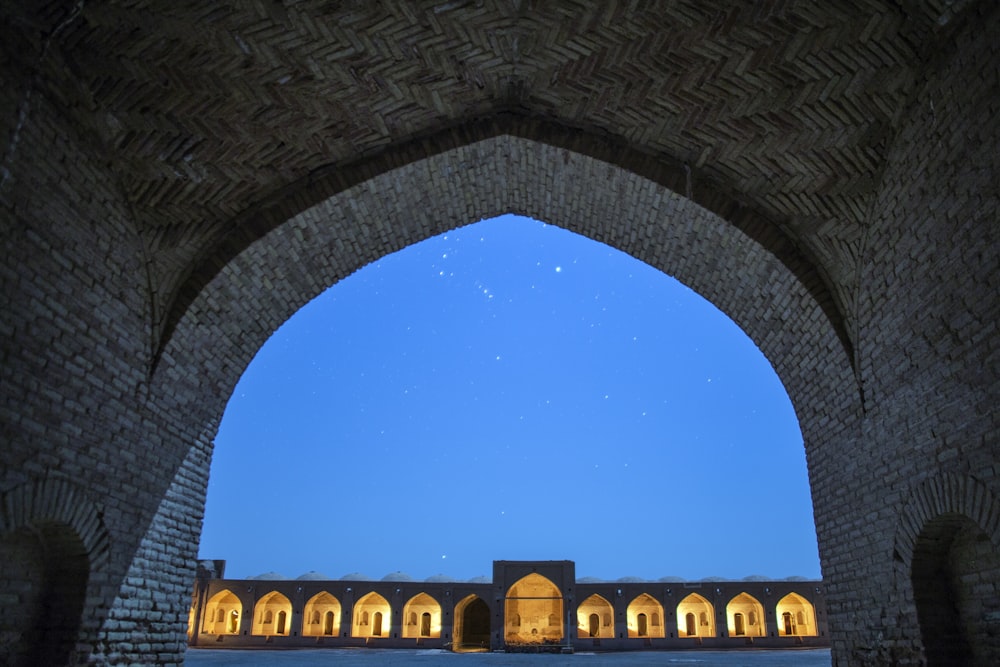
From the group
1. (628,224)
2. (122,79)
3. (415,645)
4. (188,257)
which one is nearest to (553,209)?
(628,224)

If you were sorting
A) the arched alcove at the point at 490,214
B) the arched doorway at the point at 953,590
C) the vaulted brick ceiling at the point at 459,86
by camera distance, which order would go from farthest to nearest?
the arched alcove at the point at 490,214
the vaulted brick ceiling at the point at 459,86
the arched doorway at the point at 953,590

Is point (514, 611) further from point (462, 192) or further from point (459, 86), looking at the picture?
point (459, 86)

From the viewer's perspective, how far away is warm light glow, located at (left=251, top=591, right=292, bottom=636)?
30.4m

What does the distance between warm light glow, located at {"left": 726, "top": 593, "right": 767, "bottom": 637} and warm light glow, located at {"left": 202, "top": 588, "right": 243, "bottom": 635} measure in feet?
66.1

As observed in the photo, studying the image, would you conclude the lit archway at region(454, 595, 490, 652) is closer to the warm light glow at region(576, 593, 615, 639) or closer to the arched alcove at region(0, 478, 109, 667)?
the warm light glow at region(576, 593, 615, 639)

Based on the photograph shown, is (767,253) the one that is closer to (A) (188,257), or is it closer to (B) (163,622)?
(A) (188,257)

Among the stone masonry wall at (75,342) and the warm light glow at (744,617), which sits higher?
the stone masonry wall at (75,342)

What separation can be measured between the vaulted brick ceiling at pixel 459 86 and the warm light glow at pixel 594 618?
28.2 m

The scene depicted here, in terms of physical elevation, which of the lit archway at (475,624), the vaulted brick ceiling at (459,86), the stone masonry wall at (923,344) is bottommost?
the lit archway at (475,624)

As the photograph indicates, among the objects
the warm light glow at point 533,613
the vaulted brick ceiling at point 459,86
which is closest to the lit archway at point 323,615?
the warm light glow at point 533,613

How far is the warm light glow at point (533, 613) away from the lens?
94.9 feet

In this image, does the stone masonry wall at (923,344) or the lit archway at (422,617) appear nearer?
the stone masonry wall at (923,344)

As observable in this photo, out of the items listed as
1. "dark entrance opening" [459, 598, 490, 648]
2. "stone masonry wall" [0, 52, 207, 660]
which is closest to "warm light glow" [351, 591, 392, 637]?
"dark entrance opening" [459, 598, 490, 648]

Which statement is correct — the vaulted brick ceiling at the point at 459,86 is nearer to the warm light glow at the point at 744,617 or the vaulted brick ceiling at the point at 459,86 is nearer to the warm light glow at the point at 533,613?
the warm light glow at the point at 533,613
